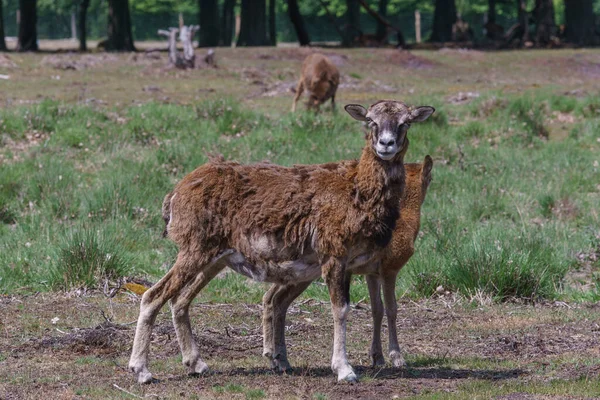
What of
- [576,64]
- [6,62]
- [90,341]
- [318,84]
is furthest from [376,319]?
[576,64]

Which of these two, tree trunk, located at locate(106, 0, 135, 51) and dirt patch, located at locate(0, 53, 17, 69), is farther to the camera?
tree trunk, located at locate(106, 0, 135, 51)

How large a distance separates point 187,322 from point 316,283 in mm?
3622

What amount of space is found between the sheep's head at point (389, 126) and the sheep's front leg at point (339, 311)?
0.88 meters

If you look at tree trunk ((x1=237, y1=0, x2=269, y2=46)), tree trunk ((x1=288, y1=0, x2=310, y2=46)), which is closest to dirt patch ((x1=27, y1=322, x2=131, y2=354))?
tree trunk ((x1=288, y1=0, x2=310, y2=46))

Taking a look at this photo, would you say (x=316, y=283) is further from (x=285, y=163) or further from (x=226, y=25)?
(x=226, y=25)

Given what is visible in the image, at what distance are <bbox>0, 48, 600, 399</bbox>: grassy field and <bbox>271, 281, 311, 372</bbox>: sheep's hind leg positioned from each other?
0.17 meters

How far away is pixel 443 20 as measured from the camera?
48781 millimetres

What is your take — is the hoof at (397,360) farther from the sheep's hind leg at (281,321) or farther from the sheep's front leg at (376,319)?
the sheep's hind leg at (281,321)

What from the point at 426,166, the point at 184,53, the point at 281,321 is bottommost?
the point at 281,321

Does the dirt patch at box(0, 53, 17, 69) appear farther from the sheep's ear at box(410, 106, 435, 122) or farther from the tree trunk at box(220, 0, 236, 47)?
the sheep's ear at box(410, 106, 435, 122)

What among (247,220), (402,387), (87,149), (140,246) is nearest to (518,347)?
(402,387)

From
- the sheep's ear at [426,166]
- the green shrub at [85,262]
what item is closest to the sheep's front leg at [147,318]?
the sheep's ear at [426,166]

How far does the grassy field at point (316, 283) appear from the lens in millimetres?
8086

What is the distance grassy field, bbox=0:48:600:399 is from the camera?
8.09 m
